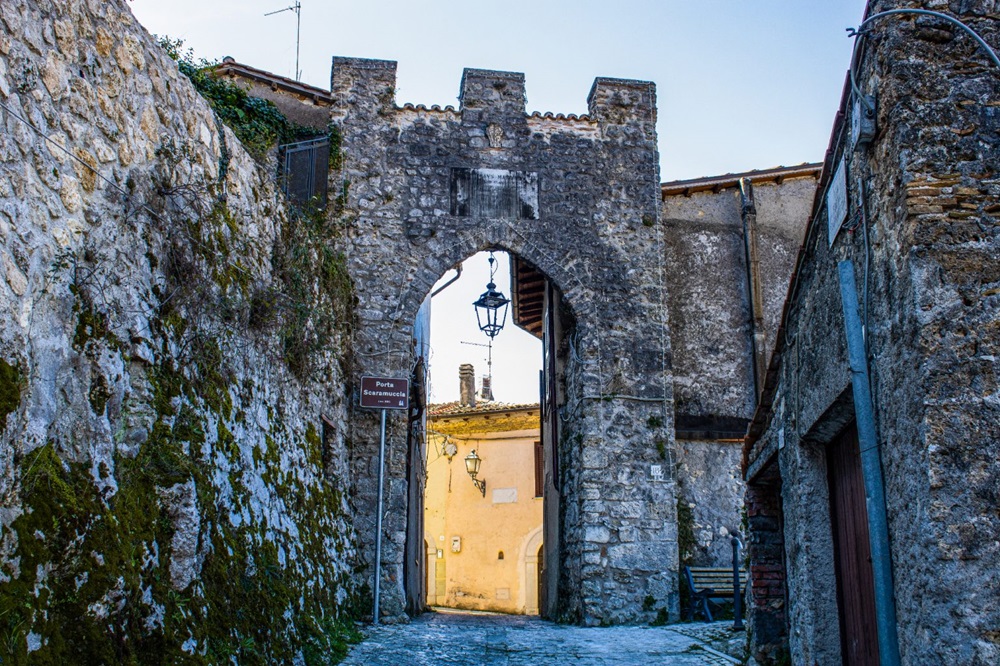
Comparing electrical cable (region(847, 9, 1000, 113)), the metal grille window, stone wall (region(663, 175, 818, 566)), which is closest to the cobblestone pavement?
stone wall (region(663, 175, 818, 566))

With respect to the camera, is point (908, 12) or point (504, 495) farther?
point (504, 495)

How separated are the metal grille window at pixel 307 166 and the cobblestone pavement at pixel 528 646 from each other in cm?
487

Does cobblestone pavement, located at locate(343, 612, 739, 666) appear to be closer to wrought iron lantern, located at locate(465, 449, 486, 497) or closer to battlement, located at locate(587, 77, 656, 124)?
battlement, located at locate(587, 77, 656, 124)

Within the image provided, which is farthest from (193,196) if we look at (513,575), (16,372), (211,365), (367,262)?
(513,575)

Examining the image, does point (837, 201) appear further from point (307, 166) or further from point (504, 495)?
point (504, 495)

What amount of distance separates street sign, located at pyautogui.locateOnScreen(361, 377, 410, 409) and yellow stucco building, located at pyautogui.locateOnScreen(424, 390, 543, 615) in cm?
1096

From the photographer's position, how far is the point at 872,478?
335 cm

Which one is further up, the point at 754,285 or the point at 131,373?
the point at 754,285

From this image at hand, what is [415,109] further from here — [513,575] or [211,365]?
[513,575]

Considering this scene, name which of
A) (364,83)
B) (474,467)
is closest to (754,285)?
(364,83)

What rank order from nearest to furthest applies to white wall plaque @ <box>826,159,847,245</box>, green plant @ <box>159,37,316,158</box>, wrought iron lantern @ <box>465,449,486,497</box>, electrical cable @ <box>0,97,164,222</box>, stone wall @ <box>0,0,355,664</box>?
stone wall @ <box>0,0,355,664</box>, electrical cable @ <box>0,97,164,222</box>, white wall plaque @ <box>826,159,847,245</box>, green plant @ <box>159,37,316,158</box>, wrought iron lantern @ <box>465,449,486,497</box>

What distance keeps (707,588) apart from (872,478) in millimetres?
6949

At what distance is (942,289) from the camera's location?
9.99 feet

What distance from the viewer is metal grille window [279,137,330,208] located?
10.6 metres
